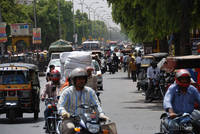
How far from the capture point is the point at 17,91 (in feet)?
61.3

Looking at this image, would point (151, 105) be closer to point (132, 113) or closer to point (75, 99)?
point (132, 113)

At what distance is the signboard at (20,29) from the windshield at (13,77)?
60.3 metres

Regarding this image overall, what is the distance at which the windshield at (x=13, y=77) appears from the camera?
62.0ft

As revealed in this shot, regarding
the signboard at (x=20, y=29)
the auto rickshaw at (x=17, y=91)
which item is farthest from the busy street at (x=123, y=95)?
the signboard at (x=20, y=29)

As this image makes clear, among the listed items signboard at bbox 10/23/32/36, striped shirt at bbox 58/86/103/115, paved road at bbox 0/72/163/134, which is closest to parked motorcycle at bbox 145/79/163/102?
paved road at bbox 0/72/163/134

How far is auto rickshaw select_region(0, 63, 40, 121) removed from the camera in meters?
18.4

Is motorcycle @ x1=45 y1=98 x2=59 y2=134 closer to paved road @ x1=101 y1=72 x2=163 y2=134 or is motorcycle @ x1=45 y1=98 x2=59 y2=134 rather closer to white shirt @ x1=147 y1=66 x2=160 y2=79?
paved road @ x1=101 y1=72 x2=163 y2=134

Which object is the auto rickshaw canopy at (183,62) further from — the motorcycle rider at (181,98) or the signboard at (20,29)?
the signboard at (20,29)

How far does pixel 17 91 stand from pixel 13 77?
557 millimetres

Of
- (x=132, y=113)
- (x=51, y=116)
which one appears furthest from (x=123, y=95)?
(x=51, y=116)

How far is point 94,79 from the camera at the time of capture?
57.1ft

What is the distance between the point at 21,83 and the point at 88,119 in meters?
11.0

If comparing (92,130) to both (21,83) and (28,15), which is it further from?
(28,15)

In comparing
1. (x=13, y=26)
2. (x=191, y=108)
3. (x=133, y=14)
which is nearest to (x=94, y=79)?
(x=133, y=14)
